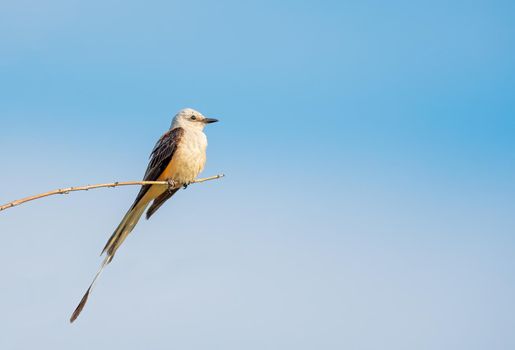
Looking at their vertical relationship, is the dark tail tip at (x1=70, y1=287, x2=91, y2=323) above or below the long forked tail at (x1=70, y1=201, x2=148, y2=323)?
→ below

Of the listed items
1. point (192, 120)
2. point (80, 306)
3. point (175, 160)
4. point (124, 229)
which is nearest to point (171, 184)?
point (175, 160)

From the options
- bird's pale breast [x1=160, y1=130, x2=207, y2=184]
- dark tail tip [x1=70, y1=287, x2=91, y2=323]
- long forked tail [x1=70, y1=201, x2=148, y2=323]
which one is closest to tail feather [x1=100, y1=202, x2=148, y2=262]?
long forked tail [x1=70, y1=201, x2=148, y2=323]

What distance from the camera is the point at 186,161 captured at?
963cm

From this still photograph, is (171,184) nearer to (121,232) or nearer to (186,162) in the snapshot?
(186,162)

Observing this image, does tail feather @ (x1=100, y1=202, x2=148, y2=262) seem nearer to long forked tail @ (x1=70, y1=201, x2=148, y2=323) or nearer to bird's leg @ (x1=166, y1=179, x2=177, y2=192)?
long forked tail @ (x1=70, y1=201, x2=148, y2=323)

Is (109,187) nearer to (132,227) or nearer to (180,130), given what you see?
(132,227)

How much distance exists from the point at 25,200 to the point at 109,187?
821 mm

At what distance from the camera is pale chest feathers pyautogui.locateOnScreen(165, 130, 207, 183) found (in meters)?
9.63

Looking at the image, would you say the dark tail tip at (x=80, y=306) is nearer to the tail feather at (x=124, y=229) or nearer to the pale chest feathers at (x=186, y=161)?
the tail feather at (x=124, y=229)

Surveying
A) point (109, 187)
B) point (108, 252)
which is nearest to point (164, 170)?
point (108, 252)

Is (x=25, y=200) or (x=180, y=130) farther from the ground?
(x=180, y=130)

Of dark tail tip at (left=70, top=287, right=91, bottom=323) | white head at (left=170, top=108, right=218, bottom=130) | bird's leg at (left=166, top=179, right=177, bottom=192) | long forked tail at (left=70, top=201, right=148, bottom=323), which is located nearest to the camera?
dark tail tip at (left=70, top=287, right=91, bottom=323)

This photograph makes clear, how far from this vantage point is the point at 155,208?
971 centimetres

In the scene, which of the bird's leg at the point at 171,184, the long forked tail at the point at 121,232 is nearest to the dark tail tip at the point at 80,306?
Answer: the long forked tail at the point at 121,232
